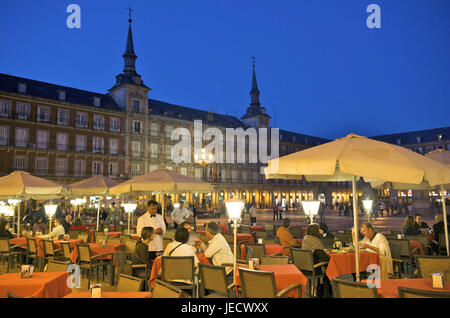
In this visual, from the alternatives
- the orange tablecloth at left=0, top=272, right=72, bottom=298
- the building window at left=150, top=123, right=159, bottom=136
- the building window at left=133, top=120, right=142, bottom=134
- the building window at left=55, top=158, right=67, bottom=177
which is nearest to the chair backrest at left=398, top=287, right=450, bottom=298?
the orange tablecloth at left=0, top=272, right=72, bottom=298

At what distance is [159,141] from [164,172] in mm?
33261

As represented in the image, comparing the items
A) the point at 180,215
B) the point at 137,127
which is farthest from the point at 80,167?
the point at 180,215

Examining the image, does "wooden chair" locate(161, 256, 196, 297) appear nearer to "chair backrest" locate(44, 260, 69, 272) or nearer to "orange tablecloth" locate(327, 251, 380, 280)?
"chair backrest" locate(44, 260, 69, 272)

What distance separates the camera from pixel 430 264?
4.41m

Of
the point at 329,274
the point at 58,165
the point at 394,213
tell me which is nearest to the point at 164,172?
the point at 329,274

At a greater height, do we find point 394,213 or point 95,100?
point 95,100

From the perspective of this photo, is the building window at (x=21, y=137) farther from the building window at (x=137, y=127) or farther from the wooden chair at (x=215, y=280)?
the wooden chair at (x=215, y=280)

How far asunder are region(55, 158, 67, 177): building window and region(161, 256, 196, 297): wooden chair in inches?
1255

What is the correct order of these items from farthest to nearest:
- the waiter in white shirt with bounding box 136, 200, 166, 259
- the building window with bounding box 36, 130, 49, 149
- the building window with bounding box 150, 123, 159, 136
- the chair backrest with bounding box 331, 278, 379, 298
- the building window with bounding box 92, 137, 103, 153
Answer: the building window with bounding box 150, 123, 159, 136 < the building window with bounding box 92, 137, 103, 153 < the building window with bounding box 36, 130, 49, 149 < the waiter in white shirt with bounding box 136, 200, 166, 259 < the chair backrest with bounding box 331, 278, 379, 298

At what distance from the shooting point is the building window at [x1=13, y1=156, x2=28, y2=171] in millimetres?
30734

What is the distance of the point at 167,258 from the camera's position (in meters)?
4.65

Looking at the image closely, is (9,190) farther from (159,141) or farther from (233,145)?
(233,145)

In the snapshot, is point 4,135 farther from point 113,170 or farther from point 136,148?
point 136,148
